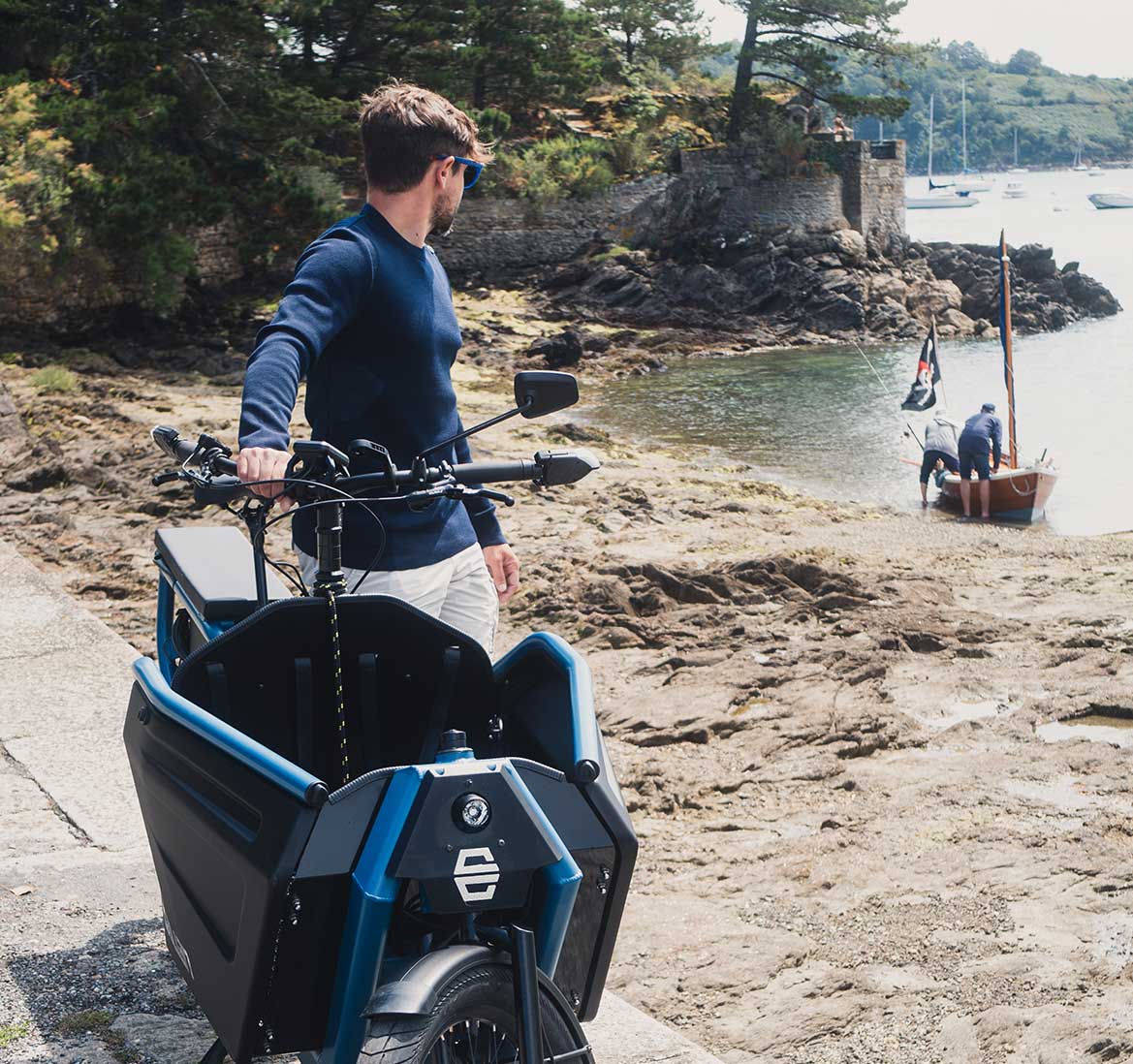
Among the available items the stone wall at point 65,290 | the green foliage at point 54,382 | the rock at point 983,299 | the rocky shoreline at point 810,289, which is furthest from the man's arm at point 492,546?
the rock at point 983,299

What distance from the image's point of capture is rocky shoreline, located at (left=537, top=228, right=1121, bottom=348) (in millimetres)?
33438

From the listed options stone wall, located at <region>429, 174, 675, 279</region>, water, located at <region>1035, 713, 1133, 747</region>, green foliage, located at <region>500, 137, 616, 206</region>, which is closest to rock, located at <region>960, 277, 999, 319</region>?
stone wall, located at <region>429, 174, 675, 279</region>

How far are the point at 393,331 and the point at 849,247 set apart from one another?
37789mm

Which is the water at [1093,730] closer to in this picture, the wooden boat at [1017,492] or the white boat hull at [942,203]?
the wooden boat at [1017,492]

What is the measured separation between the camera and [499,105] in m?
33.8

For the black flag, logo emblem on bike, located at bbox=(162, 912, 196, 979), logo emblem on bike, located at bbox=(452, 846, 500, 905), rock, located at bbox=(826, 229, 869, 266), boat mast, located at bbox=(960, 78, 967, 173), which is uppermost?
boat mast, located at bbox=(960, 78, 967, 173)

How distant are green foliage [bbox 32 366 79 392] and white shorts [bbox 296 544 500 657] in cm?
1421

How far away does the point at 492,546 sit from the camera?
120 inches

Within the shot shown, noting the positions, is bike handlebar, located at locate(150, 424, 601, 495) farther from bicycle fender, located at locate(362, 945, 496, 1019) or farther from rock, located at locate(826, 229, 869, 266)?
rock, located at locate(826, 229, 869, 266)

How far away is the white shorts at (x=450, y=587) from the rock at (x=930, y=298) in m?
A: 35.7

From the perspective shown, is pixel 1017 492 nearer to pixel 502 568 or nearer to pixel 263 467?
pixel 502 568

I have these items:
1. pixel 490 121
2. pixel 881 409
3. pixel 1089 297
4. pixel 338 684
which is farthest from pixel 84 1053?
pixel 1089 297

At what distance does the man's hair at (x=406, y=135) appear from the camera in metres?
2.62

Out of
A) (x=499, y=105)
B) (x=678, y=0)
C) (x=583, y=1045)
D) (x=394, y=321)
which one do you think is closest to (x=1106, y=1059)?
(x=583, y=1045)
